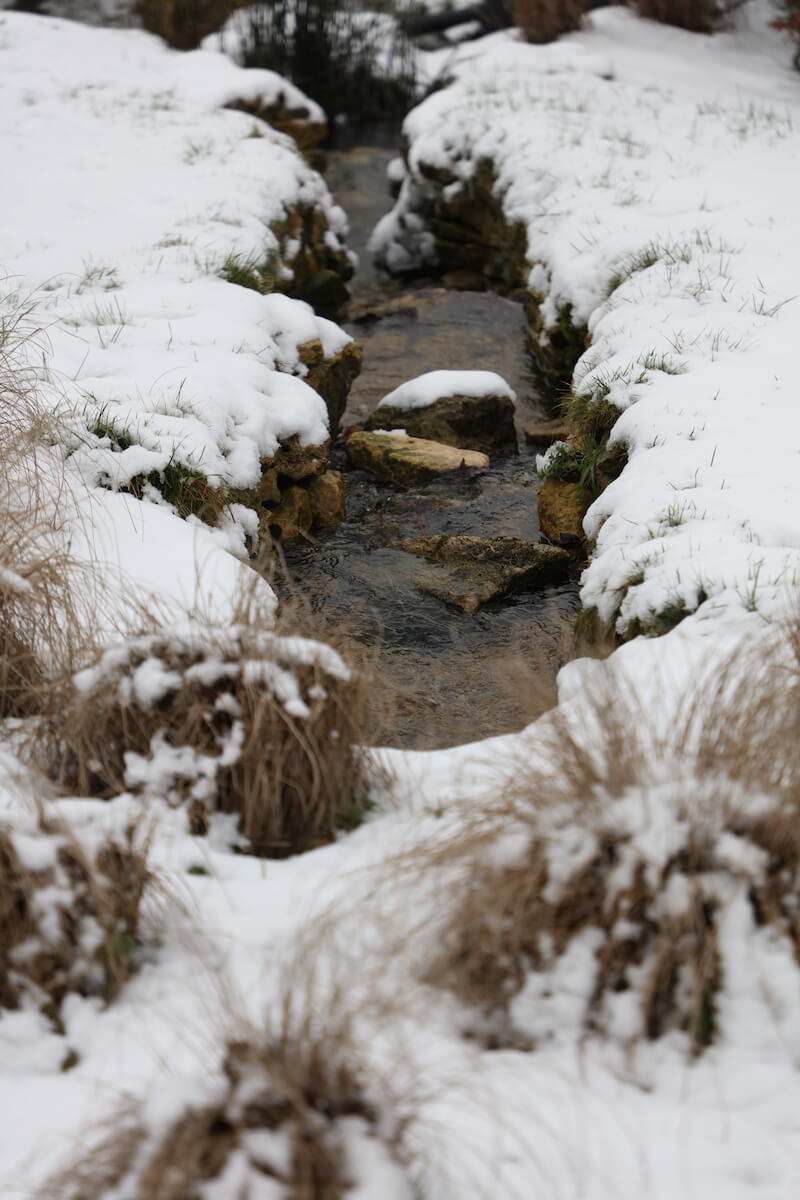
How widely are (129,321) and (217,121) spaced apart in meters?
4.22

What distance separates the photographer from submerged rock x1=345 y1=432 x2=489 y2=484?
487cm

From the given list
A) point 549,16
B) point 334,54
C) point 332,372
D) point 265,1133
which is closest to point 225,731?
point 265,1133

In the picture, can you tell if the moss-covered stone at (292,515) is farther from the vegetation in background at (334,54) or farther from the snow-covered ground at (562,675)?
the vegetation in background at (334,54)

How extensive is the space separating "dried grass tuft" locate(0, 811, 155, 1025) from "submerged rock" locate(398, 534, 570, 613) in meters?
2.23

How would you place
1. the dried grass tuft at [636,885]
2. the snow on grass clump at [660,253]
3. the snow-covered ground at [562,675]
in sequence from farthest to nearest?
the snow on grass clump at [660,253]
the dried grass tuft at [636,885]
the snow-covered ground at [562,675]

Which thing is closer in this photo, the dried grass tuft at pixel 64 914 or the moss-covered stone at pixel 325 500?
the dried grass tuft at pixel 64 914

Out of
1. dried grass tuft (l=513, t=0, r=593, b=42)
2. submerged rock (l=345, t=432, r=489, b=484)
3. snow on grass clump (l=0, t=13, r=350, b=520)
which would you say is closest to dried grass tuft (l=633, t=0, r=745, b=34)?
dried grass tuft (l=513, t=0, r=593, b=42)

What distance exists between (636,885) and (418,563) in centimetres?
255

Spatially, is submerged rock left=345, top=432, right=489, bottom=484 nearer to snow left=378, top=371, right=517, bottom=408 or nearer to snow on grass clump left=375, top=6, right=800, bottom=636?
snow left=378, top=371, right=517, bottom=408

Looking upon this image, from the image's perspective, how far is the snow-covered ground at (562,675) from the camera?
1.66 meters

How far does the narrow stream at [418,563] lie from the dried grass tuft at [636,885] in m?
0.61

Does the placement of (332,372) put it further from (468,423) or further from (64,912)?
(64,912)

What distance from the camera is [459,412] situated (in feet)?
16.8

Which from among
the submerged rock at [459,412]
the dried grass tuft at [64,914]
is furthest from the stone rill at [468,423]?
the dried grass tuft at [64,914]
